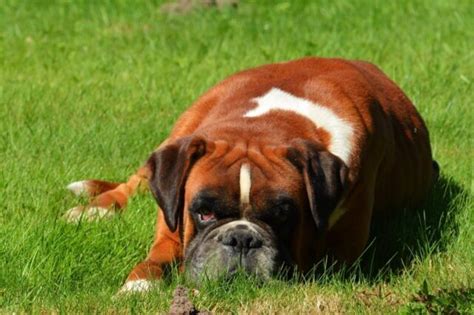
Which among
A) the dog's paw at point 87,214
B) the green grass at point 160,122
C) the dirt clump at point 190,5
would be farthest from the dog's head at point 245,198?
the dirt clump at point 190,5

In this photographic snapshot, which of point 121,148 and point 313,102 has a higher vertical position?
point 313,102

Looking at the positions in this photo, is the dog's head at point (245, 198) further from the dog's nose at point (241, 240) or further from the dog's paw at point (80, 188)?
the dog's paw at point (80, 188)

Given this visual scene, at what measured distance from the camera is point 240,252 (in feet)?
19.4

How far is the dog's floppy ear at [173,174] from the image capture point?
20.3 feet

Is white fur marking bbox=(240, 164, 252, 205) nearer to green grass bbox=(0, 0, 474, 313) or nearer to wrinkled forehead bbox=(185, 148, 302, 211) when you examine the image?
wrinkled forehead bbox=(185, 148, 302, 211)

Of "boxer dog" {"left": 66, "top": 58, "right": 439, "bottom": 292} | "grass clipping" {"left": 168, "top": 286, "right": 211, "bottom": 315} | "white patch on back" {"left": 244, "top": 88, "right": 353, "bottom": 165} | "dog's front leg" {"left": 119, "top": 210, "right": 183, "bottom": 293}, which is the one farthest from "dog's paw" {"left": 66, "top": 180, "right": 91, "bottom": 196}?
"grass clipping" {"left": 168, "top": 286, "right": 211, "bottom": 315}

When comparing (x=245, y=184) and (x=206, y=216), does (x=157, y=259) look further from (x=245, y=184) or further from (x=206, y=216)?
(x=245, y=184)

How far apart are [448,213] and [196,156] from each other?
1978mm

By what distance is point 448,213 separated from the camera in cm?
756

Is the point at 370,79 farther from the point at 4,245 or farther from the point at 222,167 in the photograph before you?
the point at 4,245

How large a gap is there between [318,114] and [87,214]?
1488mm

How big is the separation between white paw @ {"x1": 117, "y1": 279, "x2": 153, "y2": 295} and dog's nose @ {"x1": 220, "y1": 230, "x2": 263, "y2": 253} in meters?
0.46

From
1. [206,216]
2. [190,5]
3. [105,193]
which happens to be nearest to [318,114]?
[206,216]

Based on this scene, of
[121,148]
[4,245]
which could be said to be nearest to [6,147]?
[121,148]
